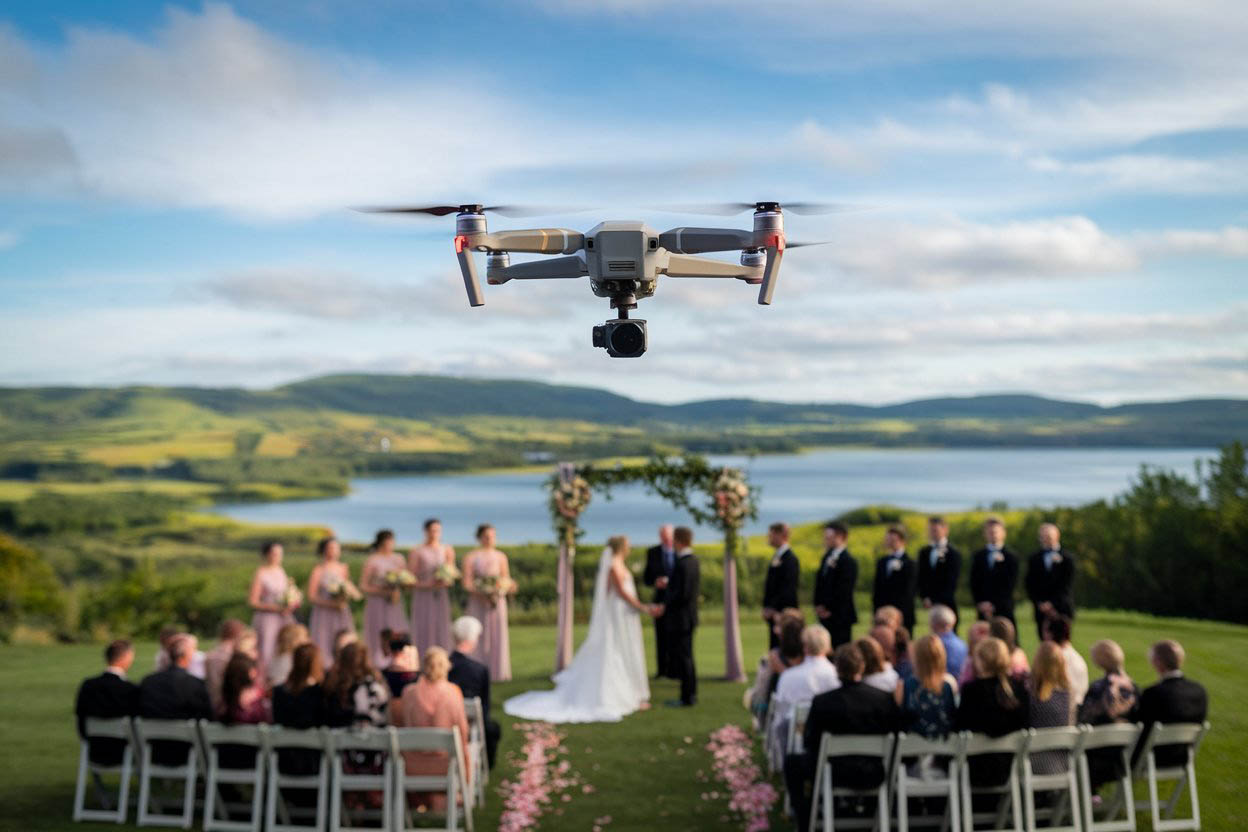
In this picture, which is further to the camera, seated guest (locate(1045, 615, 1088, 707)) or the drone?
seated guest (locate(1045, 615, 1088, 707))

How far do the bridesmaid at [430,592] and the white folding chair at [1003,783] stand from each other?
20.9 ft

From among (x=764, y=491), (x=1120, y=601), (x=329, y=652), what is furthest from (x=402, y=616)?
(x=1120, y=601)

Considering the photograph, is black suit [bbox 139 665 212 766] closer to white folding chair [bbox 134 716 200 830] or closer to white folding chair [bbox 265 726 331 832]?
white folding chair [bbox 134 716 200 830]

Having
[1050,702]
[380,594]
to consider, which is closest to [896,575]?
[1050,702]

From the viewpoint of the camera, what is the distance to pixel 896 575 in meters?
11.2

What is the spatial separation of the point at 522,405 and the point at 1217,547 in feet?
271

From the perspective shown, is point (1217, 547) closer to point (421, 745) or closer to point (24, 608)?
point (421, 745)

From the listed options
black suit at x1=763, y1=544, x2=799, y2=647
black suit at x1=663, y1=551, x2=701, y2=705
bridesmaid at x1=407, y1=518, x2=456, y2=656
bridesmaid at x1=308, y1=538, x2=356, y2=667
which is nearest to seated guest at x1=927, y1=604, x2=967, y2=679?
black suit at x1=763, y1=544, x2=799, y2=647

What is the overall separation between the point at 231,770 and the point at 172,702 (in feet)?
2.05

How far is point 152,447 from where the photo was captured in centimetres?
6938

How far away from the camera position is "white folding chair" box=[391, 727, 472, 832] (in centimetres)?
690

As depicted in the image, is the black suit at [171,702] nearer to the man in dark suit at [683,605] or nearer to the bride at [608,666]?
the bride at [608,666]

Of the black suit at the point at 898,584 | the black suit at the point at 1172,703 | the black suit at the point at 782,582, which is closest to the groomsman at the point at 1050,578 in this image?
the black suit at the point at 898,584

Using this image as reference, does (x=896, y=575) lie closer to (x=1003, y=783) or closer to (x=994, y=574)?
(x=994, y=574)
